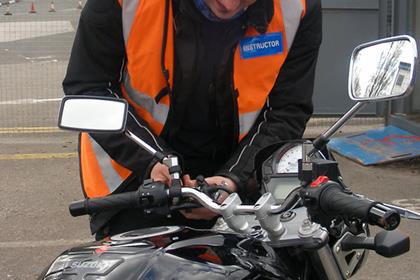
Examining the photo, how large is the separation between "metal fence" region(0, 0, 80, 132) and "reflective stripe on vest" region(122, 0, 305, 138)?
260 inches

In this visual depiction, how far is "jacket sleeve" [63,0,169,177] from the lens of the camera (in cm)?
227

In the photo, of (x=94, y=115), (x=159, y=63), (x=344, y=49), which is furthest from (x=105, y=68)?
(x=344, y=49)

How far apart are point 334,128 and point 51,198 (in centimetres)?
464

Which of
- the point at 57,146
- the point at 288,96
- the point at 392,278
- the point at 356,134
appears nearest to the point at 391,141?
the point at 356,134

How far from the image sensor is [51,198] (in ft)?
19.6

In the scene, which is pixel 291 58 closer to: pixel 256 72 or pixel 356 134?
pixel 256 72

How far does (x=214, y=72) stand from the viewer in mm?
2244

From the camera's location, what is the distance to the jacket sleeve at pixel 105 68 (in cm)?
227

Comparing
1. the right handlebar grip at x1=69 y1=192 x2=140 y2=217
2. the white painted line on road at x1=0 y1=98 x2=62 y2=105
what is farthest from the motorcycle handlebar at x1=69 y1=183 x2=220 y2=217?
the white painted line on road at x1=0 y1=98 x2=62 y2=105

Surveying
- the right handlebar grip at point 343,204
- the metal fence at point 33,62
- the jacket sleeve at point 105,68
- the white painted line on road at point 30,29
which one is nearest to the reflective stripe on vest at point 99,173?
the jacket sleeve at point 105,68

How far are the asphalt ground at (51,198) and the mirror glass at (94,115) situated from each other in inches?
106

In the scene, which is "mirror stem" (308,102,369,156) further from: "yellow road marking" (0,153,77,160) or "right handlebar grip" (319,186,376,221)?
"yellow road marking" (0,153,77,160)

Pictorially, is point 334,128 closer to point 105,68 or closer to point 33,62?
point 105,68

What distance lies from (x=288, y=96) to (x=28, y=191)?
4.24 m
